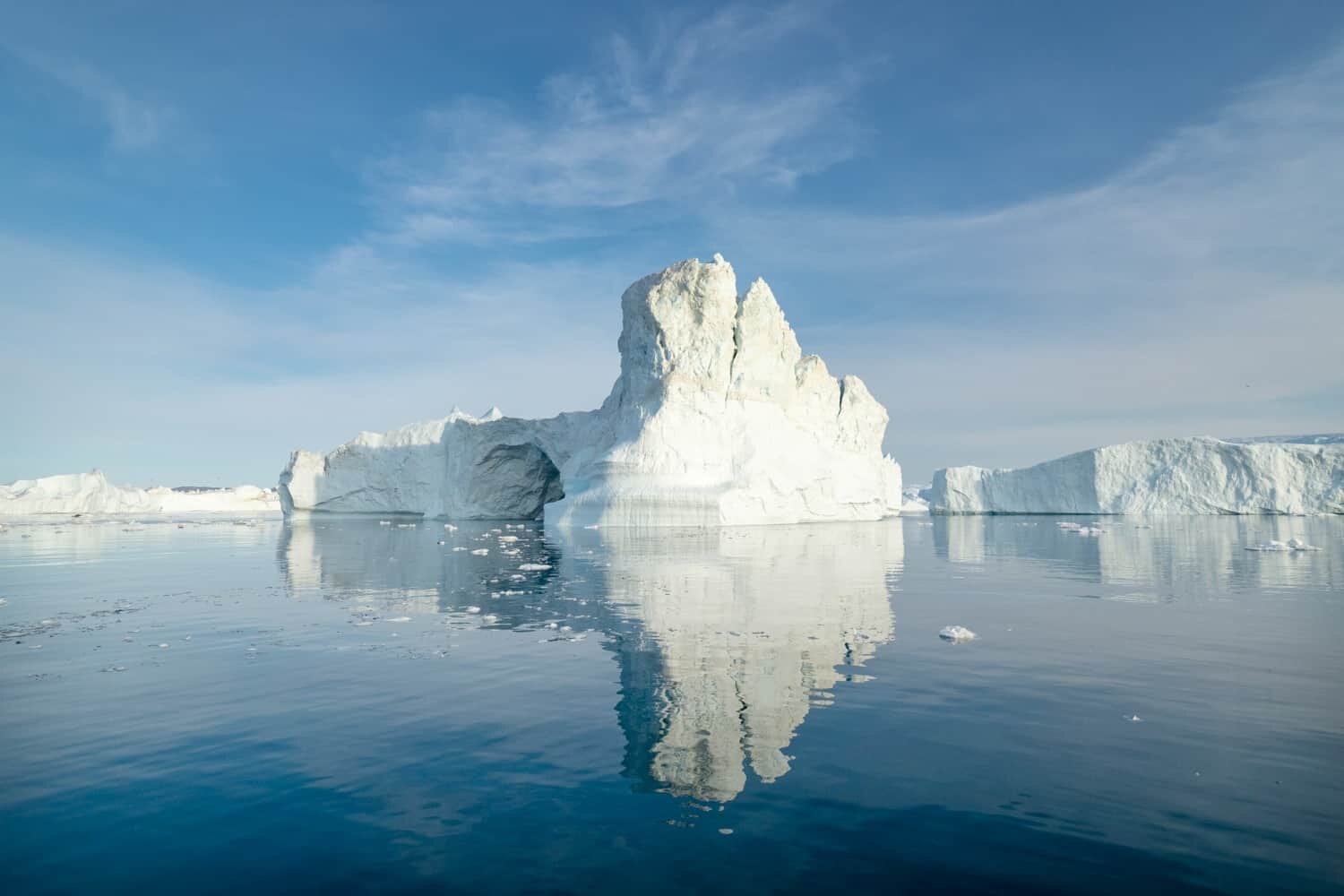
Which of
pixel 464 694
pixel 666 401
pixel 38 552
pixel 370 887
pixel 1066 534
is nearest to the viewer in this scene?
pixel 370 887

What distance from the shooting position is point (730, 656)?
685 centimetres

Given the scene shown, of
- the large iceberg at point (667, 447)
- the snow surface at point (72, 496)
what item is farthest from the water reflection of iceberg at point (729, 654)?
the snow surface at point (72, 496)

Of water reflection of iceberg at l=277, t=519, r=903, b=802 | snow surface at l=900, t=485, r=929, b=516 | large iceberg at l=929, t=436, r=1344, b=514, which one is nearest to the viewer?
water reflection of iceberg at l=277, t=519, r=903, b=802

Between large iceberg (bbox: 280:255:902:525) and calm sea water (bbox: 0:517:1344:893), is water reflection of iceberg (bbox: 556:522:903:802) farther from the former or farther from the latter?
large iceberg (bbox: 280:255:902:525)

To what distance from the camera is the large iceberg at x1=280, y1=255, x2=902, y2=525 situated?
31.0 meters

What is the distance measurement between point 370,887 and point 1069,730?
4.06 m

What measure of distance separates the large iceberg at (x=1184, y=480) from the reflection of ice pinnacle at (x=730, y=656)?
138 ft

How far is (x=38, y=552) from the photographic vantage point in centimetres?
2038

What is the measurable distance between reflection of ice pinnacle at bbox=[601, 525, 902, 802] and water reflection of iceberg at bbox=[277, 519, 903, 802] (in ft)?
0.05

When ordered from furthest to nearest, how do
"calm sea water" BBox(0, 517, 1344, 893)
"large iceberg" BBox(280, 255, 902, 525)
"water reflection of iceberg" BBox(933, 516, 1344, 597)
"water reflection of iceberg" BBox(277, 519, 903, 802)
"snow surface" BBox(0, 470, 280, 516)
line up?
1. "snow surface" BBox(0, 470, 280, 516)
2. "large iceberg" BBox(280, 255, 902, 525)
3. "water reflection of iceberg" BBox(933, 516, 1344, 597)
4. "water reflection of iceberg" BBox(277, 519, 903, 802)
5. "calm sea water" BBox(0, 517, 1344, 893)

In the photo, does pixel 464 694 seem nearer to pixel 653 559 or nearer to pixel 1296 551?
pixel 653 559

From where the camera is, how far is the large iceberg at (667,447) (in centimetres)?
3098

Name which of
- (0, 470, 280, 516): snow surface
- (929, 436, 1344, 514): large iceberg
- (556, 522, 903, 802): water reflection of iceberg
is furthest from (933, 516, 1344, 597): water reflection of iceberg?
(0, 470, 280, 516): snow surface

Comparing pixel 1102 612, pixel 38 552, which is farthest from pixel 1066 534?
pixel 38 552
